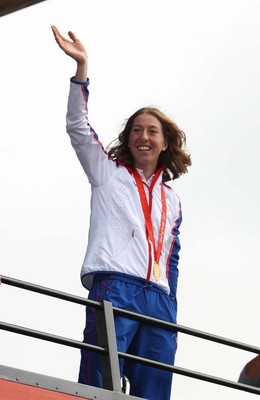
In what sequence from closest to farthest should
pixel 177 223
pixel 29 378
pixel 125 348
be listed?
pixel 29 378 → pixel 125 348 → pixel 177 223

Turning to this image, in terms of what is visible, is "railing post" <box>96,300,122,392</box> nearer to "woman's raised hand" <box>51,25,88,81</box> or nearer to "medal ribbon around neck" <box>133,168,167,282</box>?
"medal ribbon around neck" <box>133,168,167,282</box>

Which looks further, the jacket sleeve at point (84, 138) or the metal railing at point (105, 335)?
the jacket sleeve at point (84, 138)

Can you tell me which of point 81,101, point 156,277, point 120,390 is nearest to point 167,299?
point 156,277

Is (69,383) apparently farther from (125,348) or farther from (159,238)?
(159,238)

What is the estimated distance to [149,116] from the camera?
356 inches

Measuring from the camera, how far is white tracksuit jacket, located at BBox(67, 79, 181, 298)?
8.44 meters

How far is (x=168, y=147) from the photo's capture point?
9.21 meters

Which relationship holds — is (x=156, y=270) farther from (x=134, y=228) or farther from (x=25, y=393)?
(x=25, y=393)

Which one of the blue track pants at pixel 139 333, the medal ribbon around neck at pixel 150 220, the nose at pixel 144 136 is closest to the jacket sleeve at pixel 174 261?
the medal ribbon around neck at pixel 150 220

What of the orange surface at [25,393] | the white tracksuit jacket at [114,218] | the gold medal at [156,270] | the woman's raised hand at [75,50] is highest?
the woman's raised hand at [75,50]

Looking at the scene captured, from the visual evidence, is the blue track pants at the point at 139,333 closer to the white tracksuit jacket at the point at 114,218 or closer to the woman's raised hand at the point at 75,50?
the white tracksuit jacket at the point at 114,218

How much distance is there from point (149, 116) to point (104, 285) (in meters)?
1.36

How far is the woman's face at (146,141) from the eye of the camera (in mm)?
8906

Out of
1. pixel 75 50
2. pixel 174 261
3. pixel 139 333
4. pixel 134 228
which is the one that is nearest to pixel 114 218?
pixel 134 228
